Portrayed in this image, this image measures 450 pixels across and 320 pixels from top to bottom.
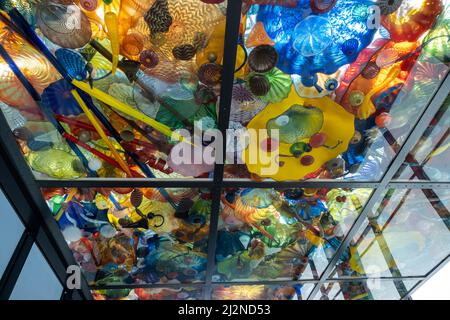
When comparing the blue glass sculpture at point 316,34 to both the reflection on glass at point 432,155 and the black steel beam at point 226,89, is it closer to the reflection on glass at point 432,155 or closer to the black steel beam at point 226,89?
the black steel beam at point 226,89

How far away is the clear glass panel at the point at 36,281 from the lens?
2.59m

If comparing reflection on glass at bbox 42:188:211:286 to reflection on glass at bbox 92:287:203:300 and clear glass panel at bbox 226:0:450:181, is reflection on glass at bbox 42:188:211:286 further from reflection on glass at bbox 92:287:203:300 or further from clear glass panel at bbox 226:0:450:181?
clear glass panel at bbox 226:0:450:181

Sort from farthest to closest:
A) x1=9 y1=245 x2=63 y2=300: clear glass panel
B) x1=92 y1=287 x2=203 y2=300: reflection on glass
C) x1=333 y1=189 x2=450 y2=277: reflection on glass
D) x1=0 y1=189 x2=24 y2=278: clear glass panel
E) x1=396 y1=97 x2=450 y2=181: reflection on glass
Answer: x1=92 y1=287 x2=203 y2=300: reflection on glass → x1=333 y1=189 x2=450 y2=277: reflection on glass → x1=9 y1=245 x2=63 y2=300: clear glass panel → x1=396 y1=97 x2=450 y2=181: reflection on glass → x1=0 y1=189 x2=24 y2=278: clear glass panel

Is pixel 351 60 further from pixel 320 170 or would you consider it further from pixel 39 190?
pixel 39 190

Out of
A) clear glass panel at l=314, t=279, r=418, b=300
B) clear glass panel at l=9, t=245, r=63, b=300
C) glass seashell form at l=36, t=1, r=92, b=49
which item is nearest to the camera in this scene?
glass seashell form at l=36, t=1, r=92, b=49

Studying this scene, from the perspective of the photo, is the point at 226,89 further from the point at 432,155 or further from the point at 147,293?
the point at 147,293

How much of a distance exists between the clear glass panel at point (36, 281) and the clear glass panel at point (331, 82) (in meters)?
1.71

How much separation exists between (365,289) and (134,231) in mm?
2853

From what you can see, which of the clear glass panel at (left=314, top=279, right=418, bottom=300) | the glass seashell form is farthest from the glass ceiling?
the clear glass panel at (left=314, top=279, right=418, bottom=300)

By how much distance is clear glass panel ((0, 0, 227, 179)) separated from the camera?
1.70 m

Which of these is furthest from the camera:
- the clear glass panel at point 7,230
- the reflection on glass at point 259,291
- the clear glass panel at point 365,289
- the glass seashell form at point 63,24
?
the clear glass panel at point 365,289

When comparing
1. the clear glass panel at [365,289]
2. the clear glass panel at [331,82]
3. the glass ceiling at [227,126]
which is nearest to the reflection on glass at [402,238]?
the glass ceiling at [227,126]

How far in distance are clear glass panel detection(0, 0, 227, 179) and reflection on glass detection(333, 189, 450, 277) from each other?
5.73 feet
